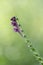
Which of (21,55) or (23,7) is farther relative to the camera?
(23,7)

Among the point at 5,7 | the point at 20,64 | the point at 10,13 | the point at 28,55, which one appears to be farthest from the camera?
the point at 5,7

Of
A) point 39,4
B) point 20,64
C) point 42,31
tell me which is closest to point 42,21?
point 42,31

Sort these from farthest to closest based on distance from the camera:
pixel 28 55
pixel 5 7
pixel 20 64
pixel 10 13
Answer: pixel 5 7
pixel 10 13
pixel 28 55
pixel 20 64

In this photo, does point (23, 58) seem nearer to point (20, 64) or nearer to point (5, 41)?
point (20, 64)

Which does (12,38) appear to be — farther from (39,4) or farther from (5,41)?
(39,4)

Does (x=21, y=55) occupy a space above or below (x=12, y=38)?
→ below

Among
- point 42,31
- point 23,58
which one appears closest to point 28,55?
point 23,58

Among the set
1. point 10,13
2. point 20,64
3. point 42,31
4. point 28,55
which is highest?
point 10,13
